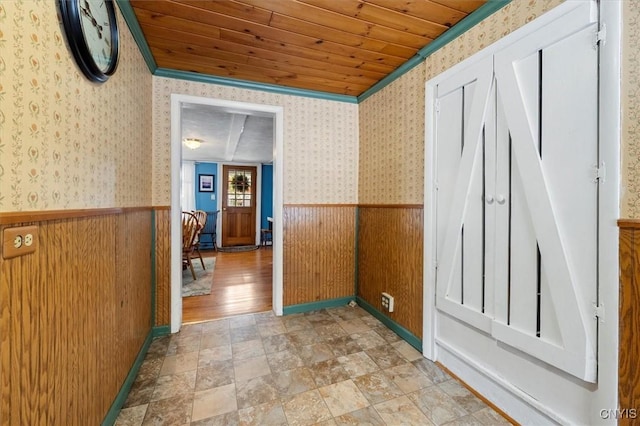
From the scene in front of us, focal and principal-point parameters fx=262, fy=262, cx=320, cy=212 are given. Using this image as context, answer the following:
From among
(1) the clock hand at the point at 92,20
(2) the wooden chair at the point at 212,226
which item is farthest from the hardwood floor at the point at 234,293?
(1) the clock hand at the point at 92,20

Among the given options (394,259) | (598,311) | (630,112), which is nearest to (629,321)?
(598,311)

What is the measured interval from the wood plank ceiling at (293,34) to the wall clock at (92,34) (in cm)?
37

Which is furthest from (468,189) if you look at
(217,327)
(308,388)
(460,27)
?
(217,327)

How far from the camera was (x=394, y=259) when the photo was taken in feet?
7.47

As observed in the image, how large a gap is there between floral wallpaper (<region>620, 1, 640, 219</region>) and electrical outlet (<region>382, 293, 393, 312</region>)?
1592 millimetres

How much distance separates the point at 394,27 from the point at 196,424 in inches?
99.9

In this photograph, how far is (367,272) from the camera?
2676 millimetres

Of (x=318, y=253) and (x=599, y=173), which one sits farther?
(x=318, y=253)

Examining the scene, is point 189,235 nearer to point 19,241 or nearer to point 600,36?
point 19,241

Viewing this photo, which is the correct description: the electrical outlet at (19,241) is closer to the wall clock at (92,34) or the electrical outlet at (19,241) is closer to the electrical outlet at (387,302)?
the wall clock at (92,34)

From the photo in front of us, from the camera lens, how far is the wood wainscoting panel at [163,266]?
2.24 metres

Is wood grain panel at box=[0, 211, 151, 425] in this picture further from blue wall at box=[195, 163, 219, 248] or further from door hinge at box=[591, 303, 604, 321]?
blue wall at box=[195, 163, 219, 248]

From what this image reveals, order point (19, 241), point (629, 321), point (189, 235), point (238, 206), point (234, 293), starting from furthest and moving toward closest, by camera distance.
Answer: point (238, 206) < point (189, 235) < point (234, 293) < point (629, 321) < point (19, 241)

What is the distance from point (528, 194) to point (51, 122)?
6.41 ft
